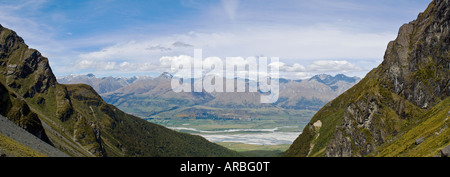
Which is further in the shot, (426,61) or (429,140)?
(426,61)

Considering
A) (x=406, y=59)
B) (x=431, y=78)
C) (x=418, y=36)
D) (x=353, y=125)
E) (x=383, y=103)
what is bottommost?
(x=353, y=125)

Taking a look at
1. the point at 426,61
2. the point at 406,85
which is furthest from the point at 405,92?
the point at 426,61

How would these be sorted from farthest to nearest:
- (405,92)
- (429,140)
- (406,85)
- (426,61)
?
(406,85) → (405,92) → (426,61) → (429,140)

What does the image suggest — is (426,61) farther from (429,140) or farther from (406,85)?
(429,140)

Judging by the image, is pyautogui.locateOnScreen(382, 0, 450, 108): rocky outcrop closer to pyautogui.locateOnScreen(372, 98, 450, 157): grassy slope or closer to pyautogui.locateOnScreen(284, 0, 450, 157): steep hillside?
pyautogui.locateOnScreen(284, 0, 450, 157): steep hillside

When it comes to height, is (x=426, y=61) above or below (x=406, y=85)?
above

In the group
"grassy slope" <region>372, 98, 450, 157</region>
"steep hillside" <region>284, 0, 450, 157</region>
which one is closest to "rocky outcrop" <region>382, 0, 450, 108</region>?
"steep hillside" <region>284, 0, 450, 157</region>

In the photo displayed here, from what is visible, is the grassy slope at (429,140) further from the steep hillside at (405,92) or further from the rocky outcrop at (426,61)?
the rocky outcrop at (426,61)

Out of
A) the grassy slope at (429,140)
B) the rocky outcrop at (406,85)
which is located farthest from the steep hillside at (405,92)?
the grassy slope at (429,140)

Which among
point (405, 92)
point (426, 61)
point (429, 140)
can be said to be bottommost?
point (429, 140)
